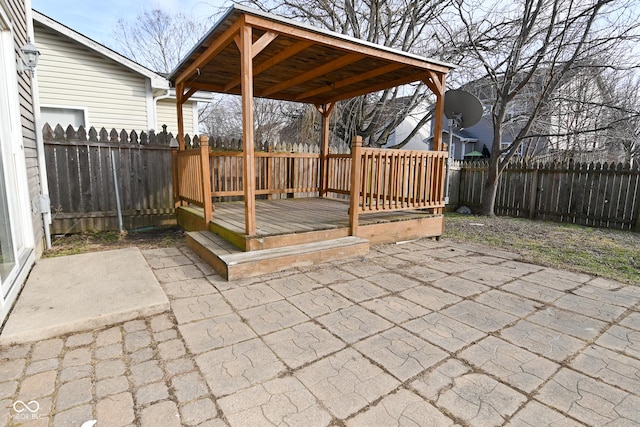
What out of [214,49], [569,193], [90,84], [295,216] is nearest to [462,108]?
[295,216]

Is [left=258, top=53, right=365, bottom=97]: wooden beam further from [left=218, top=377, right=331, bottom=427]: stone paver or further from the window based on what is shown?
the window

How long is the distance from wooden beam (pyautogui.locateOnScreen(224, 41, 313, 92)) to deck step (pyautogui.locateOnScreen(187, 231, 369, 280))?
2132 millimetres

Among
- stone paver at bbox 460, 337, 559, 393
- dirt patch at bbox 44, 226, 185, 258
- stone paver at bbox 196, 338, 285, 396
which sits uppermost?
stone paver at bbox 196, 338, 285, 396

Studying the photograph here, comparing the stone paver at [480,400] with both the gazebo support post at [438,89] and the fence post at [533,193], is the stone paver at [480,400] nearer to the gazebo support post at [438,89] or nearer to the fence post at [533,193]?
the gazebo support post at [438,89]

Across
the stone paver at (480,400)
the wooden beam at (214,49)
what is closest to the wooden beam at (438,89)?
the wooden beam at (214,49)

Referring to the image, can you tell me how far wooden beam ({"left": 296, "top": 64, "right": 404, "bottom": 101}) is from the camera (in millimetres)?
4371

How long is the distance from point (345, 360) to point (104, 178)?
5.17 meters

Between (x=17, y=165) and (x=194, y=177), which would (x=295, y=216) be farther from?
Answer: (x=17, y=165)

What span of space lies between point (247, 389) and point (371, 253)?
265cm

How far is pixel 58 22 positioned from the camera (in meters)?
6.54

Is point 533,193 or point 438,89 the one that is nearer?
point 438,89

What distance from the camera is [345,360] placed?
5.93 ft

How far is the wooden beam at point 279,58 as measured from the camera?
138 inches

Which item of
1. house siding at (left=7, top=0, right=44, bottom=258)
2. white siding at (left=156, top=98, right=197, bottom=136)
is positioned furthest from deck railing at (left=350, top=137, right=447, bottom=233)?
white siding at (left=156, top=98, right=197, bottom=136)
